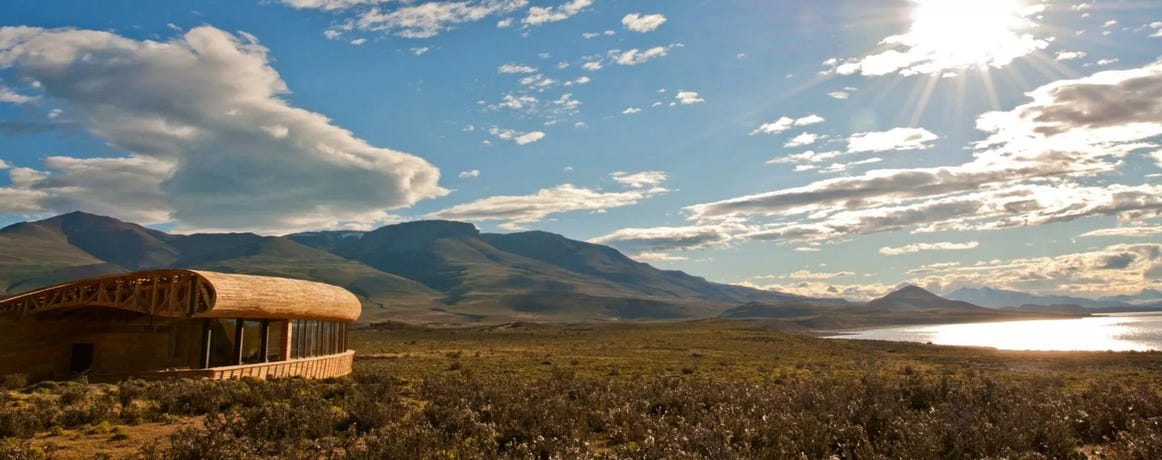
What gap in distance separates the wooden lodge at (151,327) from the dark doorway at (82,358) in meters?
0.03

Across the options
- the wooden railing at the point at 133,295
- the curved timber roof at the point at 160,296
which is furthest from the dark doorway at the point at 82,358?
the wooden railing at the point at 133,295

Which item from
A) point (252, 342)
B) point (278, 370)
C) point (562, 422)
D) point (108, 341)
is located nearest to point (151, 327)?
point (108, 341)

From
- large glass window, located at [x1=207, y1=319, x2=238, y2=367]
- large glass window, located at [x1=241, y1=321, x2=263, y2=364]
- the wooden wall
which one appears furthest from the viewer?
large glass window, located at [x1=241, y1=321, x2=263, y2=364]

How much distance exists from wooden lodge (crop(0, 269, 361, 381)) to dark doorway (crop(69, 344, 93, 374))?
0.03 m

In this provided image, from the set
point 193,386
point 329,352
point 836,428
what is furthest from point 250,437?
point 329,352

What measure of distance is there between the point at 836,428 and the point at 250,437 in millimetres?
11038

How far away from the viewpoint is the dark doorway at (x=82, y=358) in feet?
83.9

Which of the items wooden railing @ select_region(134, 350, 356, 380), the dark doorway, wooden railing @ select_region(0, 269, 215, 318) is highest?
wooden railing @ select_region(0, 269, 215, 318)

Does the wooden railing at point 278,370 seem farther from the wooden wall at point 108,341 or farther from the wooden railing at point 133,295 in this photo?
the wooden railing at point 133,295

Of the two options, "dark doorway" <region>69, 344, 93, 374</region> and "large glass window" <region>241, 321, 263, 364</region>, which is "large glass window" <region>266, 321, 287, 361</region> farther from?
"dark doorway" <region>69, 344, 93, 374</region>

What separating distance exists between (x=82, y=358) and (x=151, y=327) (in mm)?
2738

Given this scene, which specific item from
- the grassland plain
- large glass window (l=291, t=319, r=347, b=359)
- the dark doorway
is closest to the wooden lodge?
the dark doorway

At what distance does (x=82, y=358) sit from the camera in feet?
84.3

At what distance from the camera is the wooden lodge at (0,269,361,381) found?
24.2 m
